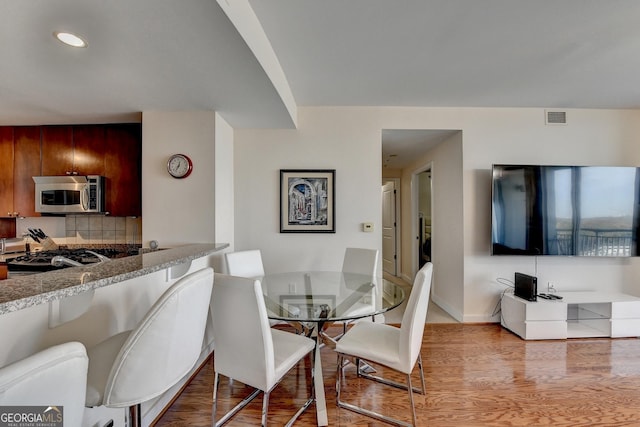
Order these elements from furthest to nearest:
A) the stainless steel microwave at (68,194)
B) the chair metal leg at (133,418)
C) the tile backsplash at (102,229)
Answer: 1. the tile backsplash at (102,229)
2. the stainless steel microwave at (68,194)
3. the chair metal leg at (133,418)

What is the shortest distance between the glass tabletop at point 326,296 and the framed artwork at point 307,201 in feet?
1.93

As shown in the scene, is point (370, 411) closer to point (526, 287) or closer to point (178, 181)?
point (526, 287)

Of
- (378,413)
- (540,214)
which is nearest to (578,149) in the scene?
(540,214)

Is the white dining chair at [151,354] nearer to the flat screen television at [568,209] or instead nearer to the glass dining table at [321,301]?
the glass dining table at [321,301]

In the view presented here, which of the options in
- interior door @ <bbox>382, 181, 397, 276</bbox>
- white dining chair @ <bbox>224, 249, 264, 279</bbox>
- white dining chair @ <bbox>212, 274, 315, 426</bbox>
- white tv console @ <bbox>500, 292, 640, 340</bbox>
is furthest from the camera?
interior door @ <bbox>382, 181, 397, 276</bbox>

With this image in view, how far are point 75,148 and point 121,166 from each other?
532 mm

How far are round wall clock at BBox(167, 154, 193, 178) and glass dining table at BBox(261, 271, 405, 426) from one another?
122 centimetres

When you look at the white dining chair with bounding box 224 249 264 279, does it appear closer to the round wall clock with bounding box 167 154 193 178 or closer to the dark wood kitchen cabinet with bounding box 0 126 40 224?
the round wall clock with bounding box 167 154 193 178

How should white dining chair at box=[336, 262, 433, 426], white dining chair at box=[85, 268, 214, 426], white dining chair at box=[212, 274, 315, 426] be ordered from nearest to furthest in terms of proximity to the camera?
white dining chair at box=[85, 268, 214, 426]
white dining chair at box=[212, 274, 315, 426]
white dining chair at box=[336, 262, 433, 426]

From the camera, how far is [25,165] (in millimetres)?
2900

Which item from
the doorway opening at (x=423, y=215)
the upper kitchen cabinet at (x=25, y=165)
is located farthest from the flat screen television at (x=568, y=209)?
the upper kitchen cabinet at (x=25, y=165)

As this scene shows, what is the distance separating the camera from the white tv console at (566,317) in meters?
2.67

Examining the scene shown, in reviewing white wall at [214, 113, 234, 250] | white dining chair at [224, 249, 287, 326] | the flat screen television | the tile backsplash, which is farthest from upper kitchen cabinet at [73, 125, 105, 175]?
the flat screen television

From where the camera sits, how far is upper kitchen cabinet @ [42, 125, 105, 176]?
2881 millimetres
